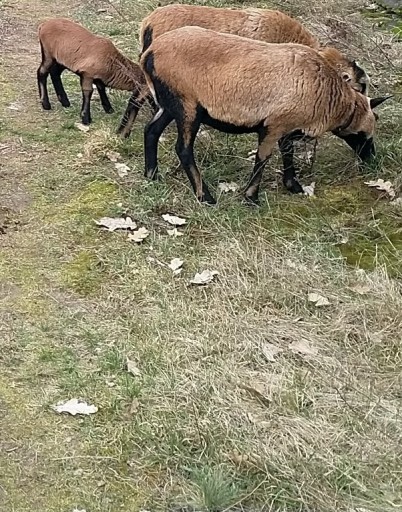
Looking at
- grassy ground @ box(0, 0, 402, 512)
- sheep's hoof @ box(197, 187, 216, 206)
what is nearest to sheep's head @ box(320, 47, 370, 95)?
grassy ground @ box(0, 0, 402, 512)

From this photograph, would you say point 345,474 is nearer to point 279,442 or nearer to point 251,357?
point 279,442

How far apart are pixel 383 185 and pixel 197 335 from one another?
250 centimetres

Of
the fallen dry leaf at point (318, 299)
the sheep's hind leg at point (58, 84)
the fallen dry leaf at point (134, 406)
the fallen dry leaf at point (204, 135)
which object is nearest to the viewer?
the fallen dry leaf at point (134, 406)

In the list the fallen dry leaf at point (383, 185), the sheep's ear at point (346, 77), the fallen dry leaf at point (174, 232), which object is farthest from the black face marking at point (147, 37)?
the fallen dry leaf at point (383, 185)

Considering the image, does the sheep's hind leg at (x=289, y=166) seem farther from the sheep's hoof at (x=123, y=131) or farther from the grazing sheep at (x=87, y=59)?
the grazing sheep at (x=87, y=59)

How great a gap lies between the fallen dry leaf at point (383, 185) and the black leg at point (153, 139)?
1613 millimetres

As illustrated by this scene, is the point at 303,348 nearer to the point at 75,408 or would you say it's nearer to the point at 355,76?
the point at 75,408

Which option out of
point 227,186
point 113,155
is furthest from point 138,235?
point 113,155

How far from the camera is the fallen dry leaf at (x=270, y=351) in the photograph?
15.3 ft

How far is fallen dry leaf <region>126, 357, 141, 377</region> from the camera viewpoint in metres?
4.57

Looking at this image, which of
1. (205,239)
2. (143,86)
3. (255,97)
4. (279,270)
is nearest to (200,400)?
(279,270)

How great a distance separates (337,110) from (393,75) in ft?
7.84

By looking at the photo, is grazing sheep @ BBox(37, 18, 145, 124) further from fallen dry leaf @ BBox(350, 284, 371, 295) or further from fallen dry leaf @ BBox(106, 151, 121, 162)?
fallen dry leaf @ BBox(350, 284, 371, 295)

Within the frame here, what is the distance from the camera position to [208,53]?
6.14 metres
